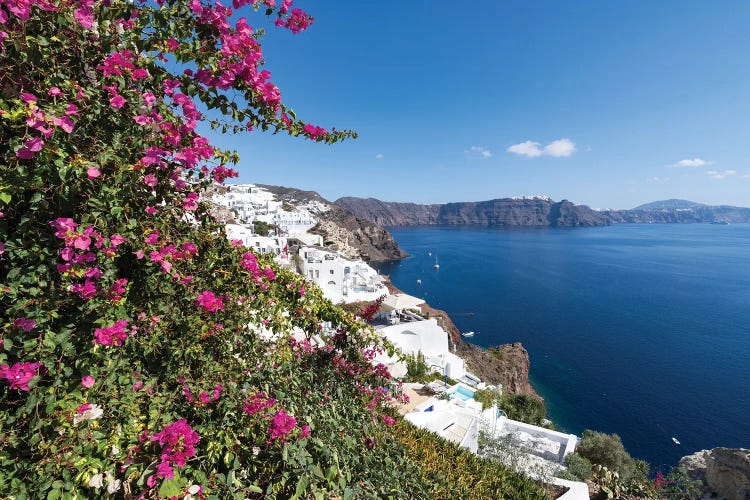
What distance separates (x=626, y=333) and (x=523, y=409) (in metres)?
31.7

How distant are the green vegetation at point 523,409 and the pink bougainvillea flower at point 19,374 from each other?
2186 cm

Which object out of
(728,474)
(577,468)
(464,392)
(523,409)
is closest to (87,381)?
(577,468)

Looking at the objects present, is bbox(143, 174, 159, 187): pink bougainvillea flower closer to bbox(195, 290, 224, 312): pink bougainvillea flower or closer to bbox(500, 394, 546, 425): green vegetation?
bbox(195, 290, 224, 312): pink bougainvillea flower

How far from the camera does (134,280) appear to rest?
2.26 m

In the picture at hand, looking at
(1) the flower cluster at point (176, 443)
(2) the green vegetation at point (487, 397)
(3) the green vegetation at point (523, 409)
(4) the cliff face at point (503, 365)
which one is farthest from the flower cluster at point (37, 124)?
(4) the cliff face at point (503, 365)

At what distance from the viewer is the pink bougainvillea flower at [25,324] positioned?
5.57 feet

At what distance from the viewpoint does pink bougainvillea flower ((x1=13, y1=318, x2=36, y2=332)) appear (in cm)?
170

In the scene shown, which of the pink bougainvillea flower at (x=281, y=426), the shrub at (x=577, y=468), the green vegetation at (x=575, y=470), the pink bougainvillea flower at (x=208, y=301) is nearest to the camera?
the pink bougainvillea flower at (x=281, y=426)

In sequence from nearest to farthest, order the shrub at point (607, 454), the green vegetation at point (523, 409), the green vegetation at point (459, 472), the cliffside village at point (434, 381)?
the green vegetation at point (459, 472), the cliffside village at point (434, 381), the shrub at point (607, 454), the green vegetation at point (523, 409)

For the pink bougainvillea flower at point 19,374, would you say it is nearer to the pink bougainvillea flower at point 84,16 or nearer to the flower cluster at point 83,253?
the flower cluster at point 83,253

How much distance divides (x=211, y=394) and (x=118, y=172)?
5.38 ft

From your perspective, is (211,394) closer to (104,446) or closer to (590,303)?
(104,446)

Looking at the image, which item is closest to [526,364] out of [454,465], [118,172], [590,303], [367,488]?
[590,303]

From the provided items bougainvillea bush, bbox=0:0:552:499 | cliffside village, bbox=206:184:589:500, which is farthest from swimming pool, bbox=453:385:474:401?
bougainvillea bush, bbox=0:0:552:499
